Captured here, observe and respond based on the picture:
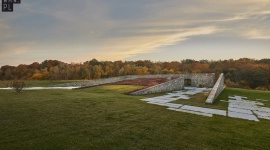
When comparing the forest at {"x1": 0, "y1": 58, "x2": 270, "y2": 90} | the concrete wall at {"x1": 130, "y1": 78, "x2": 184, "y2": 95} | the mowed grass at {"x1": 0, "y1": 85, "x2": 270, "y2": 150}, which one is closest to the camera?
the mowed grass at {"x1": 0, "y1": 85, "x2": 270, "y2": 150}

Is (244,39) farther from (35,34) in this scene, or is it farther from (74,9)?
(35,34)

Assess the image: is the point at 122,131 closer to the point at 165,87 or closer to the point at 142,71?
the point at 165,87

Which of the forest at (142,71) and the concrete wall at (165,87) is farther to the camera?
the forest at (142,71)

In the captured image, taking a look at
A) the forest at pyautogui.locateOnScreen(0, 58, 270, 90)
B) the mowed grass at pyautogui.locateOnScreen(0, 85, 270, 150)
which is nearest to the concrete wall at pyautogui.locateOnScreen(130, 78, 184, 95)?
the mowed grass at pyautogui.locateOnScreen(0, 85, 270, 150)

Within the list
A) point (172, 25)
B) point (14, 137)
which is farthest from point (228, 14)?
point (14, 137)

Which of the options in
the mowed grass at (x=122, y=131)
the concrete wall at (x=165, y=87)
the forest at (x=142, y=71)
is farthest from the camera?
the forest at (x=142, y=71)

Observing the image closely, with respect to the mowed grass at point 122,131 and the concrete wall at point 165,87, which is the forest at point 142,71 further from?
the mowed grass at point 122,131

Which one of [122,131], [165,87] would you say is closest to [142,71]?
[165,87]

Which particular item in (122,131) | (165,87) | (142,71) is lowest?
(122,131)

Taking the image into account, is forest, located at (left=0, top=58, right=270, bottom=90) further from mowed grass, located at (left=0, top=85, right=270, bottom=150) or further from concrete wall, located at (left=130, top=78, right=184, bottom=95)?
mowed grass, located at (left=0, top=85, right=270, bottom=150)

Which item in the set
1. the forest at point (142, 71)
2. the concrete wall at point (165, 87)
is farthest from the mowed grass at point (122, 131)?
the forest at point (142, 71)

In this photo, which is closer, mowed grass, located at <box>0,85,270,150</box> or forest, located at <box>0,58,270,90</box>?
mowed grass, located at <box>0,85,270,150</box>

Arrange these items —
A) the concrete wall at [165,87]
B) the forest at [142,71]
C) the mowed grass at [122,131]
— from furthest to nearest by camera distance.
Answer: the forest at [142,71], the concrete wall at [165,87], the mowed grass at [122,131]

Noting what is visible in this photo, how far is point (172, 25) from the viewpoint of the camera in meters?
21.7
